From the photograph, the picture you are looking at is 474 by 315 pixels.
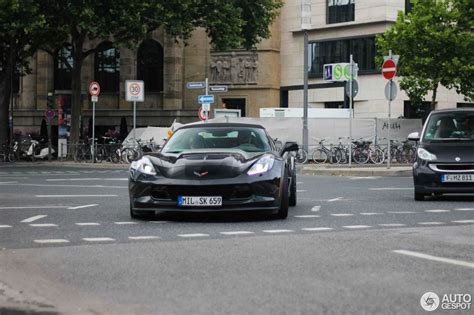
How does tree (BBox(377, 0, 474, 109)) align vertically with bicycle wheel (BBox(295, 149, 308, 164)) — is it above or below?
above

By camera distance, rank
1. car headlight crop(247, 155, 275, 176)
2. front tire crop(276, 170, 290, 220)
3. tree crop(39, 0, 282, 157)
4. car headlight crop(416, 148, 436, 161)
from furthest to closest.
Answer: tree crop(39, 0, 282, 157)
car headlight crop(416, 148, 436, 161)
front tire crop(276, 170, 290, 220)
car headlight crop(247, 155, 275, 176)

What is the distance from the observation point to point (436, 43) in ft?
128

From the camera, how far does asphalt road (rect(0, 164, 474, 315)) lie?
239 inches

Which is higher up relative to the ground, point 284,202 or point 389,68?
point 389,68

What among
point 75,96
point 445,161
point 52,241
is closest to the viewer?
point 52,241

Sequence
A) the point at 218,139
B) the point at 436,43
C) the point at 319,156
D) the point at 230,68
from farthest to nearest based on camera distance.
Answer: the point at 230,68 → the point at 436,43 → the point at 319,156 → the point at 218,139

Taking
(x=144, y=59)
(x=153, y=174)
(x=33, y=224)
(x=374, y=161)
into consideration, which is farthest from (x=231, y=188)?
(x=144, y=59)

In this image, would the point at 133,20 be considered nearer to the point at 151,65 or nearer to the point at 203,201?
the point at 151,65

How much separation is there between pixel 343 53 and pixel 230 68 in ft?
24.9

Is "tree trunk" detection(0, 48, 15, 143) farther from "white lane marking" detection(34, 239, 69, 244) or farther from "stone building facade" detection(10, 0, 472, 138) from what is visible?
"white lane marking" detection(34, 239, 69, 244)

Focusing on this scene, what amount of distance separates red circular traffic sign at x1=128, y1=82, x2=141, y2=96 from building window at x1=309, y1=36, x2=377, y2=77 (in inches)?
758

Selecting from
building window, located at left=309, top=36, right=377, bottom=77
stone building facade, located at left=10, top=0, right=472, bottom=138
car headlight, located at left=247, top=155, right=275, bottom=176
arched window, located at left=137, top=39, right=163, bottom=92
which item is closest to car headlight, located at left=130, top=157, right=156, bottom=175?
car headlight, located at left=247, top=155, right=275, bottom=176

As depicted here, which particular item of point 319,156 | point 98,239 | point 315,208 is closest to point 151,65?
point 319,156
